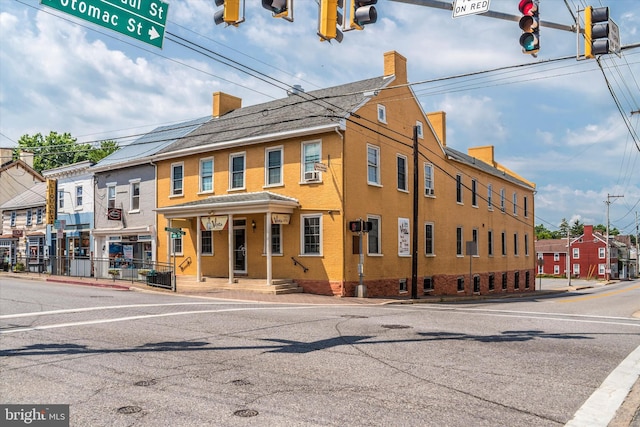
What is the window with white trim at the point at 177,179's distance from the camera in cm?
2905

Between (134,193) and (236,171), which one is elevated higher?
(236,171)

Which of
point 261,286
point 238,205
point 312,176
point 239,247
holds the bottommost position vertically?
point 261,286

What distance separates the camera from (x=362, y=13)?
829 cm

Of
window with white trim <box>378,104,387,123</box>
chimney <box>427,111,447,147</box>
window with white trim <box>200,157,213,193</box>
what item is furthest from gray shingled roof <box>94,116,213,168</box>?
chimney <box>427,111,447,147</box>

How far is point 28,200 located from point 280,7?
4326 centimetres

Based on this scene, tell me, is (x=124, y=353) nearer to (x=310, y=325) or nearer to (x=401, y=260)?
(x=310, y=325)

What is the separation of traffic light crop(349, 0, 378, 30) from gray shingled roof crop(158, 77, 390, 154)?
1345 centimetres

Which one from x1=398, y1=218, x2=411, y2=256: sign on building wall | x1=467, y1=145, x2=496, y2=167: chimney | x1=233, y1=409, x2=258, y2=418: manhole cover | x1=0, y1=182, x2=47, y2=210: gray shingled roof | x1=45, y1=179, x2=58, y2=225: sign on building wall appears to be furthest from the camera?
x1=467, y1=145, x2=496, y2=167: chimney

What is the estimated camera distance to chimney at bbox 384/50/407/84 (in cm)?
2680

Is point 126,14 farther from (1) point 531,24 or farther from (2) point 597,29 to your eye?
(2) point 597,29

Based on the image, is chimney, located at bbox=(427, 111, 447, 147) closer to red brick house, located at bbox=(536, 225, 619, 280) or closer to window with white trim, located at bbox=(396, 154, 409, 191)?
window with white trim, located at bbox=(396, 154, 409, 191)

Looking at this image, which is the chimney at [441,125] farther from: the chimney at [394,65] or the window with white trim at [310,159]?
the window with white trim at [310,159]

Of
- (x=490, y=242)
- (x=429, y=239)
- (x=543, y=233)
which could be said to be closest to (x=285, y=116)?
(x=429, y=239)

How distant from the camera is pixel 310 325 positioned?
12000 mm
